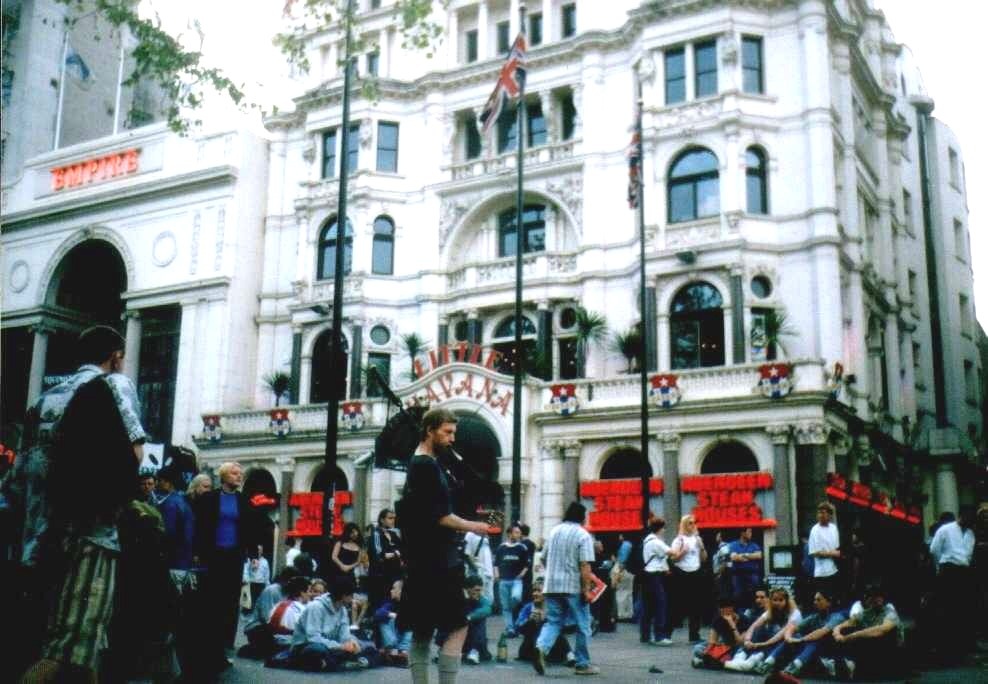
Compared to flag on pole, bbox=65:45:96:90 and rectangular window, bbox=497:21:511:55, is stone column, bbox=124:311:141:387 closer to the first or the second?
flag on pole, bbox=65:45:96:90

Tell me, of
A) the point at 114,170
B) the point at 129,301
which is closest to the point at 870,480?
the point at 129,301

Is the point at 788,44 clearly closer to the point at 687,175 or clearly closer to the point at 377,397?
the point at 687,175

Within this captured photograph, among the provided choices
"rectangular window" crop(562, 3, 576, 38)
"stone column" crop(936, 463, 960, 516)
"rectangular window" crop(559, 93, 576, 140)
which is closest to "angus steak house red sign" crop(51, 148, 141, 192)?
"rectangular window" crop(559, 93, 576, 140)

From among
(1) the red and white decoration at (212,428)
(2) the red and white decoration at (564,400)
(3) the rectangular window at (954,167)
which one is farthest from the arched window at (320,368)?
(3) the rectangular window at (954,167)

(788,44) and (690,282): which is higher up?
(788,44)

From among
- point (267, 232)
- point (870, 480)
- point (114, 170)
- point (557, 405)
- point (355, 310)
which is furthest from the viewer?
point (114, 170)

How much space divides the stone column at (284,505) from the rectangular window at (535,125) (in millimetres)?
14640

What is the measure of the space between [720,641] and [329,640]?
507 centimetres

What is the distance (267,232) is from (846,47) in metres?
23.2

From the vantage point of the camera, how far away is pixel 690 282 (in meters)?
32.3

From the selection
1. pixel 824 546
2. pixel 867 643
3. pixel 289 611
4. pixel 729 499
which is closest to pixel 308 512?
pixel 729 499

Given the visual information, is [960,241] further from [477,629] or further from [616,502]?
[477,629]

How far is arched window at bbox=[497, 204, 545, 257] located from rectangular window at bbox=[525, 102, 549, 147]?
2.52 m

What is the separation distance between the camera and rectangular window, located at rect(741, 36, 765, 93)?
33.1 m
